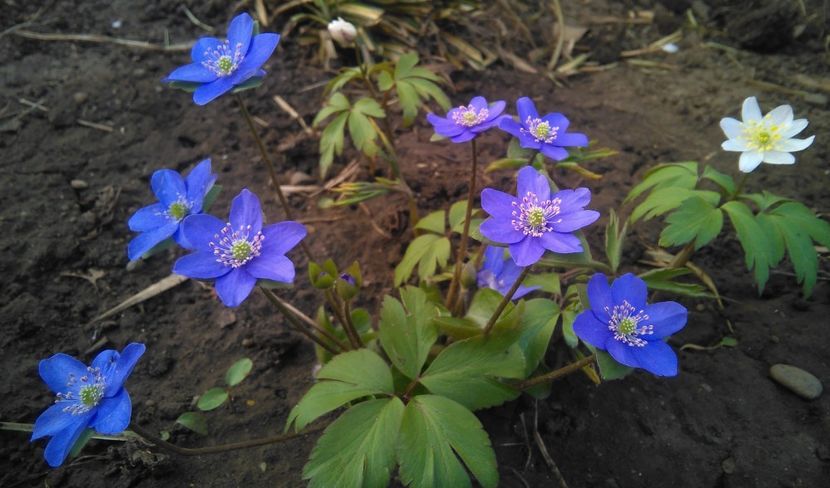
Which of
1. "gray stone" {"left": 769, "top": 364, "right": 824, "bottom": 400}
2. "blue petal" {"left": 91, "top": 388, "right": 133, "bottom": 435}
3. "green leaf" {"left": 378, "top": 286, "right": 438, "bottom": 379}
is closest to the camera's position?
"blue petal" {"left": 91, "top": 388, "right": 133, "bottom": 435}

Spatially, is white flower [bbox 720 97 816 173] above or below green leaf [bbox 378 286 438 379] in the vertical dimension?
above

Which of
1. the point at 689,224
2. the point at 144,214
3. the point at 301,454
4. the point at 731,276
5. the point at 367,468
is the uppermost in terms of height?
the point at 144,214

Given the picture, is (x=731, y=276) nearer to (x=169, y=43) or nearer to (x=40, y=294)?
(x=40, y=294)

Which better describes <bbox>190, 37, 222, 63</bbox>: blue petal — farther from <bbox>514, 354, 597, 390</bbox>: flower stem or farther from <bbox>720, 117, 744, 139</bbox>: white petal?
<bbox>720, 117, 744, 139</bbox>: white petal

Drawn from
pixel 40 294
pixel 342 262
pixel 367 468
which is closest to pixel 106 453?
pixel 40 294

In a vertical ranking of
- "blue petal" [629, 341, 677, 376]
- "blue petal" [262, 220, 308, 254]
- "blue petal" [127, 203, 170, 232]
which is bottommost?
"blue petal" [629, 341, 677, 376]

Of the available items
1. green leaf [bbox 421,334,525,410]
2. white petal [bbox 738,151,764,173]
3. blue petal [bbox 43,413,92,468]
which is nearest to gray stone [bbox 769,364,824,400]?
white petal [bbox 738,151,764,173]

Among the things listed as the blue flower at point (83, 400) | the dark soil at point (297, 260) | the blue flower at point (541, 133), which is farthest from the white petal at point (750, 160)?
the blue flower at point (83, 400)

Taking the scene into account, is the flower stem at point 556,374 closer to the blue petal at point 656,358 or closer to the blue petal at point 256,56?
the blue petal at point 656,358
